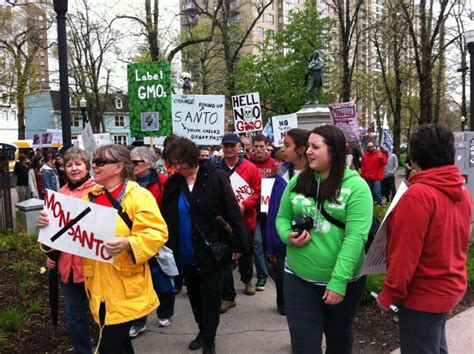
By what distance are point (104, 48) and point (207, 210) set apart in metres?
32.4

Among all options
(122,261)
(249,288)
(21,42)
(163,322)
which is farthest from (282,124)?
(21,42)

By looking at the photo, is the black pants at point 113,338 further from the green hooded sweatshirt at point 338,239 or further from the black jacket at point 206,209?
the green hooded sweatshirt at point 338,239

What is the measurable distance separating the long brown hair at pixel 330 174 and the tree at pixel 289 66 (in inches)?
864

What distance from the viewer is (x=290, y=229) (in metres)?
2.65

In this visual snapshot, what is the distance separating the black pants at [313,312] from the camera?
2514mm

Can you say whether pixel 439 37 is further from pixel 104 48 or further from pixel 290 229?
pixel 290 229

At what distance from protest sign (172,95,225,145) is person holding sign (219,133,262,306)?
2.05m

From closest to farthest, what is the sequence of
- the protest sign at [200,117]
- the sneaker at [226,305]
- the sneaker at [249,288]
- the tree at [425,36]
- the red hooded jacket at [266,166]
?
the sneaker at [226,305], the sneaker at [249,288], the red hooded jacket at [266,166], the protest sign at [200,117], the tree at [425,36]

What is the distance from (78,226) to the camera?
2561mm

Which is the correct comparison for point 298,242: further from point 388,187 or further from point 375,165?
point 388,187

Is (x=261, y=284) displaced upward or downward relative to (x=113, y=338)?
downward

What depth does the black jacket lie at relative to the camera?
3.34 metres

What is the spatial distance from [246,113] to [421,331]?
7.72 meters

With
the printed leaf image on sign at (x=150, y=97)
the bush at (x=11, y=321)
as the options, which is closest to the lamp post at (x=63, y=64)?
the printed leaf image on sign at (x=150, y=97)
